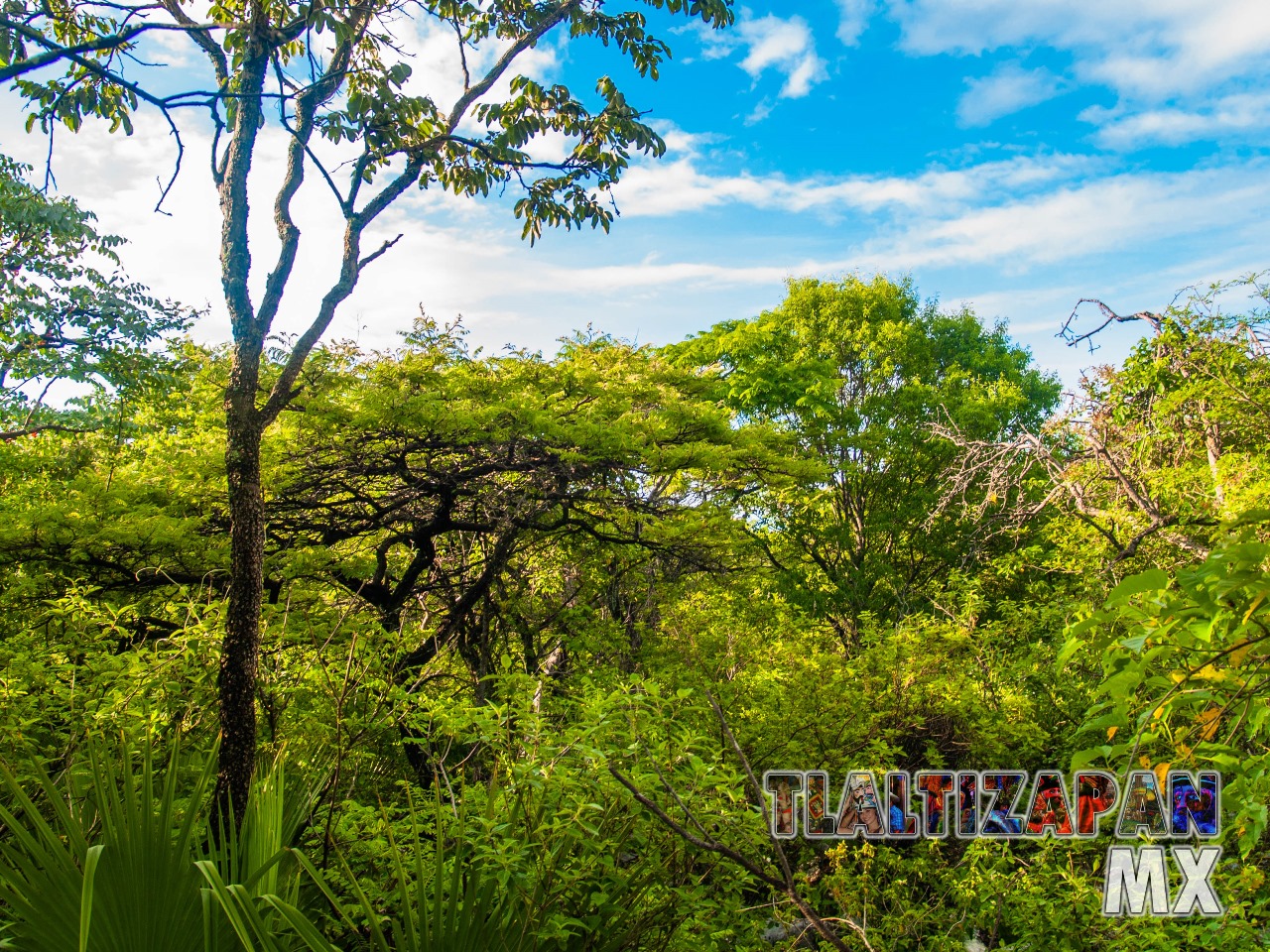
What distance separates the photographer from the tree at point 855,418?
54.5 feet

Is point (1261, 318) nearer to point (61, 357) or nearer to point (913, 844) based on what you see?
point (913, 844)

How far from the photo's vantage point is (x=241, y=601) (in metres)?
4.17

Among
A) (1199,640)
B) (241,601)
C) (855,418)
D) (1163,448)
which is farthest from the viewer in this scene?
(855,418)

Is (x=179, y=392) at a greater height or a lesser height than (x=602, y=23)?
lesser

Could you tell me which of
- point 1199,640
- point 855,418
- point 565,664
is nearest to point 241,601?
point 1199,640

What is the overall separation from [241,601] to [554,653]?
697 centimetres

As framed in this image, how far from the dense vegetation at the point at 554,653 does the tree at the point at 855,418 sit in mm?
370

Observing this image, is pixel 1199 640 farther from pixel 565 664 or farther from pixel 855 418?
pixel 855 418

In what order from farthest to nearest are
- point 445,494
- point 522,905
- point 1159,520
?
1. point 445,494
2. point 1159,520
3. point 522,905

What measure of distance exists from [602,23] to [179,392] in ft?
28.0

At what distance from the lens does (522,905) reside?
277 centimetres

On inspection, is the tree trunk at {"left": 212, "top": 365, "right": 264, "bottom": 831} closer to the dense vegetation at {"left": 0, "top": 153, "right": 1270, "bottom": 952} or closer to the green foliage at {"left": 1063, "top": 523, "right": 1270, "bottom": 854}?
the dense vegetation at {"left": 0, "top": 153, "right": 1270, "bottom": 952}

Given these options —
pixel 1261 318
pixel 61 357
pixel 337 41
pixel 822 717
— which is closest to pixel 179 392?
pixel 61 357

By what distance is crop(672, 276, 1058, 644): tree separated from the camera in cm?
1662
